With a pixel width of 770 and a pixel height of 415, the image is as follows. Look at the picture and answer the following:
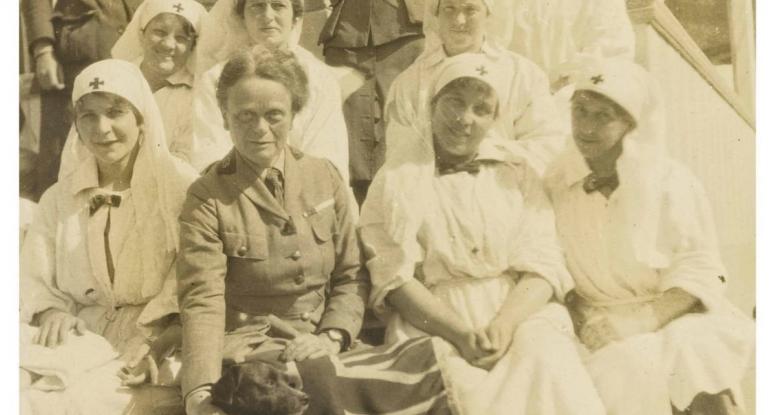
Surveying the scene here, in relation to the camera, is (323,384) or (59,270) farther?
(59,270)

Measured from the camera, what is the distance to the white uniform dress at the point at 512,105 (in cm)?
408

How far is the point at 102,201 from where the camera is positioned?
429 cm

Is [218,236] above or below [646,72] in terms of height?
below

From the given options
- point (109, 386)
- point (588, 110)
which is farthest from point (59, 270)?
point (588, 110)

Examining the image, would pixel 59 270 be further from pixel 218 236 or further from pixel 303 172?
pixel 303 172

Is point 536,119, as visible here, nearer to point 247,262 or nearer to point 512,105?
point 512,105

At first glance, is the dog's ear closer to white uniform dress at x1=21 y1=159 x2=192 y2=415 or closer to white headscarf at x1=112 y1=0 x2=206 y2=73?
white uniform dress at x1=21 y1=159 x2=192 y2=415

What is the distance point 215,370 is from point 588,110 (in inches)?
58.8

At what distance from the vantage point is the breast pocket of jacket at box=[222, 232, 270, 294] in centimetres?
407

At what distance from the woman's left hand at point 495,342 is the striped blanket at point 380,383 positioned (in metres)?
0.15

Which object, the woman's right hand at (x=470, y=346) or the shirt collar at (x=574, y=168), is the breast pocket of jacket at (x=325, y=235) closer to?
the woman's right hand at (x=470, y=346)

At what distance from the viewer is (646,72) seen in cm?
409

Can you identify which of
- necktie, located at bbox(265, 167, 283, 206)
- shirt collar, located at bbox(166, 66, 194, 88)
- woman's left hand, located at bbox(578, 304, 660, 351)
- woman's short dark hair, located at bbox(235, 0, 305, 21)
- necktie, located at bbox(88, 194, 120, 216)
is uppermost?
woman's short dark hair, located at bbox(235, 0, 305, 21)

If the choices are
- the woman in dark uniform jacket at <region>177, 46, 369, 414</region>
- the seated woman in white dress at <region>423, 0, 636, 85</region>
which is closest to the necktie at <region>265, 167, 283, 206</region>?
the woman in dark uniform jacket at <region>177, 46, 369, 414</region>
